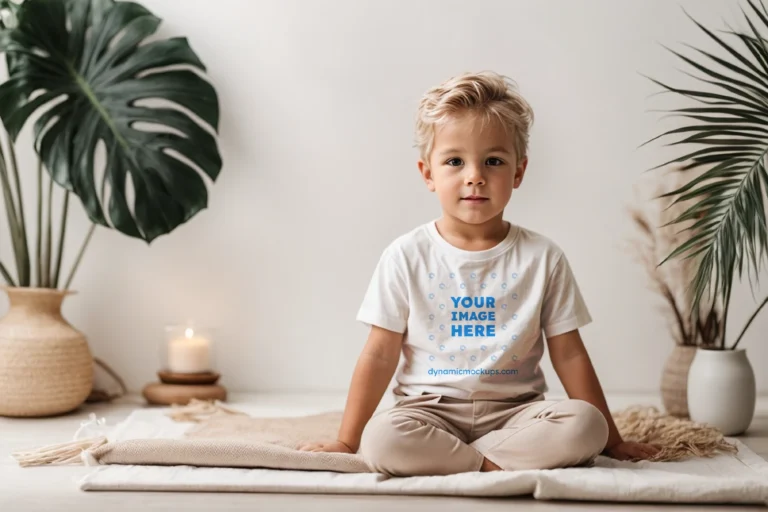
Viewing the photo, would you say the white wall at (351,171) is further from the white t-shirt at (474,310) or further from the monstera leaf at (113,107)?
the white t-shirt at (474,310)

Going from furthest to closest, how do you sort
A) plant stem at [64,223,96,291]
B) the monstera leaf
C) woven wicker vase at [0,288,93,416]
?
plant stem at [64,223,96,291], the monstera leaf, woven wicker vase at [0,288,93,416]

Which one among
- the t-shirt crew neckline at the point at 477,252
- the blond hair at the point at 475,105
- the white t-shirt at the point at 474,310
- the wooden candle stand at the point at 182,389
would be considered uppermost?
the blond hair at the point at 475,105

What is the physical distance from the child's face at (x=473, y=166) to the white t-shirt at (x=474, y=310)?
0.09 metres

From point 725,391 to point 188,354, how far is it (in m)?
1.24

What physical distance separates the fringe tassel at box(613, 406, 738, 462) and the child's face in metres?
0.54

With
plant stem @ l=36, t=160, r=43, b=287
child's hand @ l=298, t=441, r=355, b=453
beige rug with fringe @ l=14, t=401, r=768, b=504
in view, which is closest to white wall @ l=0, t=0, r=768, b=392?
plant stem @ l=36, t=160, r=43, b=287

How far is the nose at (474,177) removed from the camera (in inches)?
63.3

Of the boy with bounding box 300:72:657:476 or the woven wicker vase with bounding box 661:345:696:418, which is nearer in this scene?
the boy with bounding box 300:72:657:476

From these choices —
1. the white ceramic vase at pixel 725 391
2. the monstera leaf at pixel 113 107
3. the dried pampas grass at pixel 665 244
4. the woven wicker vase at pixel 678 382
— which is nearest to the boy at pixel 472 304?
the white ceramic vase at pixel 725 391

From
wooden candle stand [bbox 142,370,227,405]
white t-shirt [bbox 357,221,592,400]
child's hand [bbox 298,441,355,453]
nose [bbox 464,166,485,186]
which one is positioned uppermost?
nose [bbox 464,166,485,186]

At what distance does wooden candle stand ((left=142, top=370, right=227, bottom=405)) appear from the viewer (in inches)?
88.7

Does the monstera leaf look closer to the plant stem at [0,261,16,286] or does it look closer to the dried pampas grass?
the plant stem at [0,261,16,286]

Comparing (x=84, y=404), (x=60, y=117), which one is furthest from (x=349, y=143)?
(x=84, y=404)

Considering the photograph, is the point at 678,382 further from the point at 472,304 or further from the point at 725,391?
the point at 472,304
